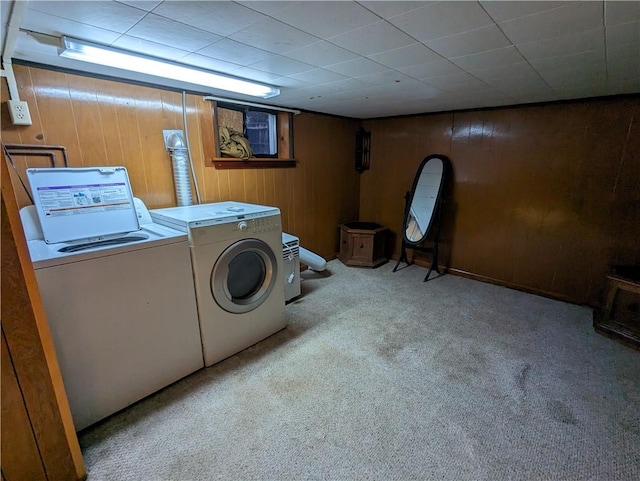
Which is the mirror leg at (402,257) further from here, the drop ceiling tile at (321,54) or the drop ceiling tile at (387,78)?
the drop ceiling tile at (321,54)

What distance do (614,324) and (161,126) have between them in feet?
12.6

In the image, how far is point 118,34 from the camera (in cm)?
134

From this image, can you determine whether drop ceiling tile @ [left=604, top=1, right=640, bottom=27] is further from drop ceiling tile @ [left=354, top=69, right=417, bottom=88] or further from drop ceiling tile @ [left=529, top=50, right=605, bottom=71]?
drop ceiling tile @ [left=354, top=69, right=417, bottom=88]

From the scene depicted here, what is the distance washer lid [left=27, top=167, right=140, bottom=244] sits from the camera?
164cm

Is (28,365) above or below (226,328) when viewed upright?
above

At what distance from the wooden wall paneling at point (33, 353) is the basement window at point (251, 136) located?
68.3 inches

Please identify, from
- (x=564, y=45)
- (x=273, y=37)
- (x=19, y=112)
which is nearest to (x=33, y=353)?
(x=19, y=112)

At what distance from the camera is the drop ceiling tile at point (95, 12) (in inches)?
42.4

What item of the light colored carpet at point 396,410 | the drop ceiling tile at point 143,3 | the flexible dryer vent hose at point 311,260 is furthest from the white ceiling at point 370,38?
the light colored carpet at point 396,410

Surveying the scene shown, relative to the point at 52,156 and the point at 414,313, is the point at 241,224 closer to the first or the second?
the point at 52,156

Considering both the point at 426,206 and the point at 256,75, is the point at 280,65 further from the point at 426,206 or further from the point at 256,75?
the point at 426,206

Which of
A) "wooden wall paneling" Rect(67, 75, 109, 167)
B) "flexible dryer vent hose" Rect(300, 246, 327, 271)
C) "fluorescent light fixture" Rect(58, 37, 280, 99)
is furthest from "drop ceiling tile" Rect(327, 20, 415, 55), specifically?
"flexible dryer vent hose" Rect(300, 246, 327, 271)

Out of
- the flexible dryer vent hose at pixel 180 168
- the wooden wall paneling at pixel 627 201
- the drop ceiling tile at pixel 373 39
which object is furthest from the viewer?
the wooden wall paneling at pixel 627 201

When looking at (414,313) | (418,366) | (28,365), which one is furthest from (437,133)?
(28,365)
